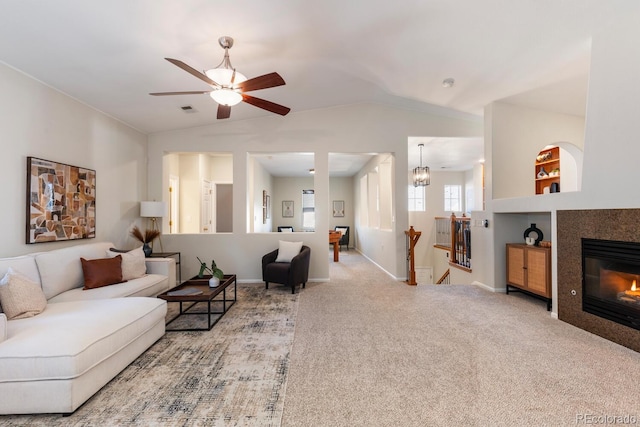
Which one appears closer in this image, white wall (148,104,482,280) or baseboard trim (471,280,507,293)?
baseboard trim (471,280,507,293)

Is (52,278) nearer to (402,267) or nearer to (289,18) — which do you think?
(289,18)

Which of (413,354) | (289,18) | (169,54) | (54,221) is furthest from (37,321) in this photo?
(289,18)

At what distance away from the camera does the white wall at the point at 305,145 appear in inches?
207

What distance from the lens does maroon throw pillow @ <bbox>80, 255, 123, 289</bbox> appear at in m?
3.23

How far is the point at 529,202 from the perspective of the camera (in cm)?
375

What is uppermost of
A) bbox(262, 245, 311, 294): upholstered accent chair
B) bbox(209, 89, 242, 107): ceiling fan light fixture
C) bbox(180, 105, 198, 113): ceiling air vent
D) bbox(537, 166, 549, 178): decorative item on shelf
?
bbox(180, 105, 198, 113): ceiling air vent

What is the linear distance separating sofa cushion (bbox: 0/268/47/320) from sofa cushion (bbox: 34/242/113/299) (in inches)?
18.3

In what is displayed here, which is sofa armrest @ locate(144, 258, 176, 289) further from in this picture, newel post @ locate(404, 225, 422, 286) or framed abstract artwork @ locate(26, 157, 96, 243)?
newel post @ locate(404, 225, 422, 286)

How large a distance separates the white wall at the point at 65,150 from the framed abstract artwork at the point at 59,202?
74 millimetres

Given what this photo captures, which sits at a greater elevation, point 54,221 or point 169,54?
point 169,54

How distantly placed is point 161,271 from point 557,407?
14.4 ft

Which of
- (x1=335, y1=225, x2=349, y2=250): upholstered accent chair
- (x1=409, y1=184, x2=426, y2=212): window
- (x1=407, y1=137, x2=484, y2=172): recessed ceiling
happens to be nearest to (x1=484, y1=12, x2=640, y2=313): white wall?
(x1=407, y1=137, x2=484, y2=172): recessed ceiling

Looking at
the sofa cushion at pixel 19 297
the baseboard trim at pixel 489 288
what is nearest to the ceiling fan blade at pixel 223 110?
the sofa cushion at pixel 19 297

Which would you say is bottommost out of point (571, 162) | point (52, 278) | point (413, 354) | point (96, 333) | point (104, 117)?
point (413, 354)
